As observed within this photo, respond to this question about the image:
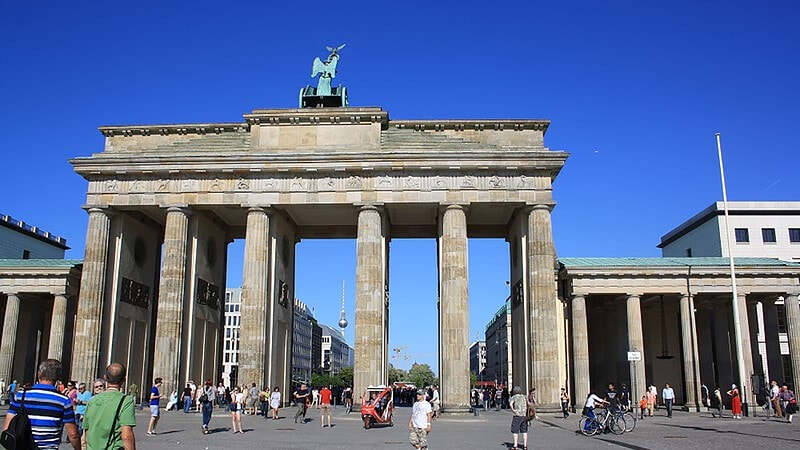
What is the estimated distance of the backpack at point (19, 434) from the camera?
6.68 m

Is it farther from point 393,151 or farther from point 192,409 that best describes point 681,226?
point 192,409

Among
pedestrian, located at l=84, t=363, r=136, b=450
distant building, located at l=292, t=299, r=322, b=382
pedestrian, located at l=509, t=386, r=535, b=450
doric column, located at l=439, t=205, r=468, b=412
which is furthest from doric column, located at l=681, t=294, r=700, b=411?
distant building, located at l=292, t=299, r=322, b=382

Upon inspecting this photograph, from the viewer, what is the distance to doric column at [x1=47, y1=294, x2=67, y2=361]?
142ft

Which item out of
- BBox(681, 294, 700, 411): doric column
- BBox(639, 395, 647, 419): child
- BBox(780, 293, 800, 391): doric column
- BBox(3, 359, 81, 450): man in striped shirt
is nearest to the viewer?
BBox(3, 359, 81, 450): man in striped shirt

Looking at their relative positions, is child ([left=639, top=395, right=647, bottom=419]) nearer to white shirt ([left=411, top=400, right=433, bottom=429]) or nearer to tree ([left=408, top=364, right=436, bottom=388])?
white shirt ([left=411, top=400, right=433, bottom=429])

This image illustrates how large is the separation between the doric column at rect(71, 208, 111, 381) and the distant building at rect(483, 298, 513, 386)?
7973 centimetres

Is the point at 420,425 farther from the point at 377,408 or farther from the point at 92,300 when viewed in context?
the point at 92,300

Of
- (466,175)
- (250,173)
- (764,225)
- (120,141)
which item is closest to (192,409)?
(250,173)

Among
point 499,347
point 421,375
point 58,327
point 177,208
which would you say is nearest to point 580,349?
point 177,208

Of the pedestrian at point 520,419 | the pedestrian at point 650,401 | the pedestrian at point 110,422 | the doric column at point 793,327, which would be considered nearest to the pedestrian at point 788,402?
the pedestrian at point 650,401

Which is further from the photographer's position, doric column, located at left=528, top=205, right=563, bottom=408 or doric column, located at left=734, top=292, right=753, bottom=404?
doric column, located at left=734, top=292, right=753, bottom=404

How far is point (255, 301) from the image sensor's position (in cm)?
4034

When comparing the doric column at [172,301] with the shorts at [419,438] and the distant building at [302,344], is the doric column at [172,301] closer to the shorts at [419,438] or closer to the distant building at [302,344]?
the shorts at [419,438]

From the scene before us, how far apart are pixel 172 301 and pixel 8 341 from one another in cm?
1274
